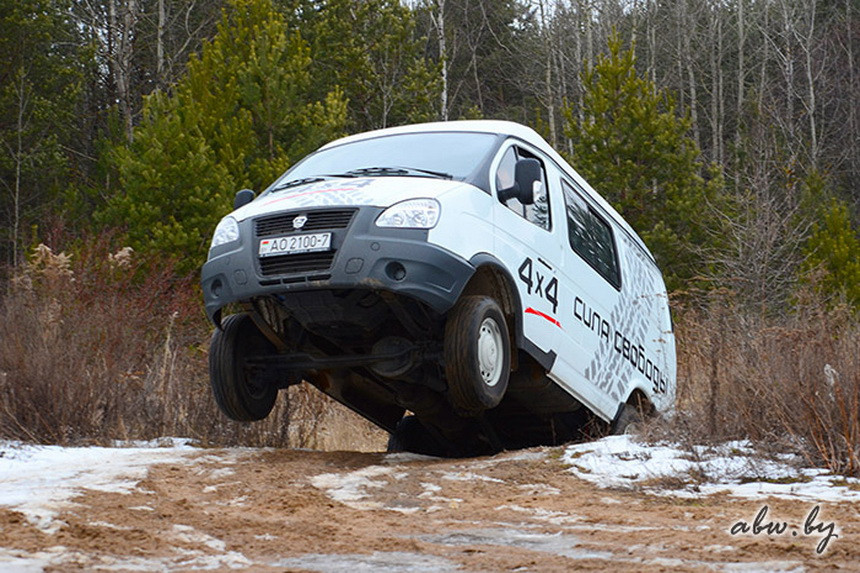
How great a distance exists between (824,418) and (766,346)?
93 centimetres

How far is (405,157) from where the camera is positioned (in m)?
6.90

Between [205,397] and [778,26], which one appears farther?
[778,26]

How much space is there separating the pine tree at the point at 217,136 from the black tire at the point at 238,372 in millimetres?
10038

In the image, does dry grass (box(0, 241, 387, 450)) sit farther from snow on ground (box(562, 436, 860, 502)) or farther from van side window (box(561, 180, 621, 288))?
snow on ground (box(562, 436, 860, 502))

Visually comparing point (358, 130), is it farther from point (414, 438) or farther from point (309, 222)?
point (309, 222)

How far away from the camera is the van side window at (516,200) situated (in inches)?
266

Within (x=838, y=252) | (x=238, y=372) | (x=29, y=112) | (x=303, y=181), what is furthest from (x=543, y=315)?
(x=29, y=112)

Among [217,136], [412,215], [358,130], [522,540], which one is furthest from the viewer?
[358,130]

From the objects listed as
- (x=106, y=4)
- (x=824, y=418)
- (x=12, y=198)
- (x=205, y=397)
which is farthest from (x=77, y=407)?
(x=106, y=4)

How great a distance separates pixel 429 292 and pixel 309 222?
82 centimetres

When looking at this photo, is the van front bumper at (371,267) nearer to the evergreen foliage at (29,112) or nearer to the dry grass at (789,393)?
the dry grass at (789,393)

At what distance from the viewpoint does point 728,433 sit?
600 cm

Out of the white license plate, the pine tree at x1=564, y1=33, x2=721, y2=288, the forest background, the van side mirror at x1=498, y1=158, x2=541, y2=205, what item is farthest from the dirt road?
the pine tree at x1=564, y1=33, x2=721, y2=288

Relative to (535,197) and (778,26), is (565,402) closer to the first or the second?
(535,197)
